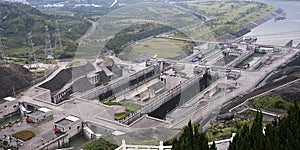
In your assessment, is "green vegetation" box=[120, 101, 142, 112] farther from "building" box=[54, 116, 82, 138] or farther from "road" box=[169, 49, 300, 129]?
"building" box=[54, 116, 82, 138]

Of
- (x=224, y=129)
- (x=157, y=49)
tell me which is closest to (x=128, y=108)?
(x=224, y=129)

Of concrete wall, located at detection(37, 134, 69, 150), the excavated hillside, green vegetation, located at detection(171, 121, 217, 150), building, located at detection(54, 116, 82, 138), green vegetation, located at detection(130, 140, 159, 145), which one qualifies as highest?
green vegetation, located at detection(171, 121, 217, 150)

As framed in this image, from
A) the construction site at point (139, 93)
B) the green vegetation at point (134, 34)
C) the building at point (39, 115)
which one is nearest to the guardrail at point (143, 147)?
the construction site at point (139, 93)

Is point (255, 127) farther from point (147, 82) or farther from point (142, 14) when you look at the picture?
point (147, 82)

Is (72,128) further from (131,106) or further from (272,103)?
(272,103)

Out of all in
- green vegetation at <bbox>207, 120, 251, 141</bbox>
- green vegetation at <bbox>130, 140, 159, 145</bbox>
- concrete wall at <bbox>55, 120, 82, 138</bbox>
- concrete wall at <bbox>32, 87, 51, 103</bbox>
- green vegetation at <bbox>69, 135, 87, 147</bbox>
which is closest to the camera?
green vegetation at <bbox>130, 140, 159, 145</bbox>

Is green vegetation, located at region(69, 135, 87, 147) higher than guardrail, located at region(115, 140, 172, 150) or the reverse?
the reverse

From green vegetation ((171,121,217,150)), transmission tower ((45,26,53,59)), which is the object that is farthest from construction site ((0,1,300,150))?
green vegetation ((171,121,217,150))
